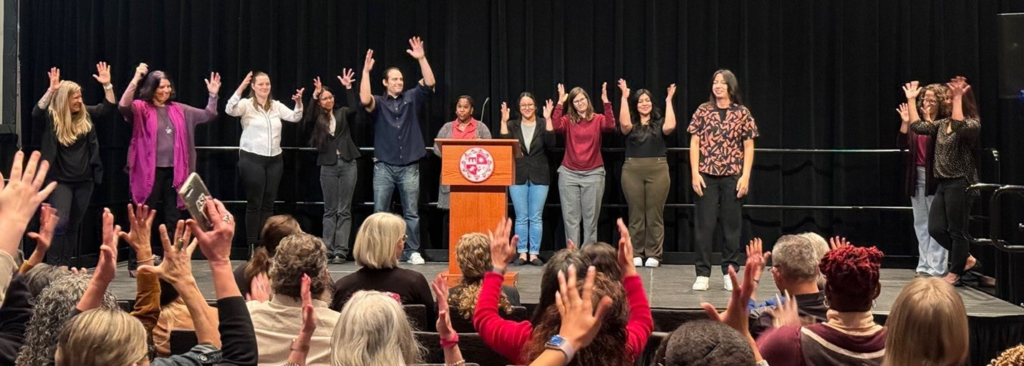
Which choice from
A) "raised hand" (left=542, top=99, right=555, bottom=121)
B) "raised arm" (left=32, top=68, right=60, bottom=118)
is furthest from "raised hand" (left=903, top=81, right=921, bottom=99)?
"raised arm" (left=32, top=68, right=60, bottom=118)

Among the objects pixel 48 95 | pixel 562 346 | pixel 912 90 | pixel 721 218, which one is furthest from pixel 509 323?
pixel 912 90

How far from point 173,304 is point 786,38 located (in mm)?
6008

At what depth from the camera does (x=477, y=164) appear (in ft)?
22.6

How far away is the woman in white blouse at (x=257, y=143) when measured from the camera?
8102mm

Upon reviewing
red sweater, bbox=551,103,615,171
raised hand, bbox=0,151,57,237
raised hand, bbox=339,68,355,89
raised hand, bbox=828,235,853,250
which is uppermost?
raised hand, bbox=339,68,355,89

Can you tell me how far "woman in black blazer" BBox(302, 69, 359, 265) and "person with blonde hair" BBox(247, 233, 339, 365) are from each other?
515 centimetres

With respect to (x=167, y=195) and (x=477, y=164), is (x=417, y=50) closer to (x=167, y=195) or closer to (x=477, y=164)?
(x=477, y=164)

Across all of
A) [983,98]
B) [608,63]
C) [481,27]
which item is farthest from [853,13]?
[481,27]

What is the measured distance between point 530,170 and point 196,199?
6068 millimetres

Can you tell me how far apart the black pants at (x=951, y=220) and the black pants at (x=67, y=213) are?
580cm

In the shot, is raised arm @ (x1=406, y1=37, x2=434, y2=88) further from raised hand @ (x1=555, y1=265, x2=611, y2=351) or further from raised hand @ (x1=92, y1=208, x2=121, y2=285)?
raised hand @ (x1=555, y1=265, x2=611, y2=351)

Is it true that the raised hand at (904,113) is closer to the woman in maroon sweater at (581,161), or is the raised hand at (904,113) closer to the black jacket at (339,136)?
the woman in maroon sweater at (581,161)

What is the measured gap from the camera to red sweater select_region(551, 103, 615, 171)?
8.21m

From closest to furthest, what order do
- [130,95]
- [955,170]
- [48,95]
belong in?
1. [955,170]
2. [48,95]
3. [130,95]
